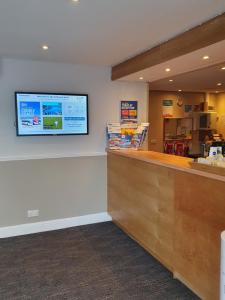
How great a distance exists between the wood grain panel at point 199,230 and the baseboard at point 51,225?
5.77ft

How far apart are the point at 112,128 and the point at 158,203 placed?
1.54m

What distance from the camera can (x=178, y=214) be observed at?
250cm

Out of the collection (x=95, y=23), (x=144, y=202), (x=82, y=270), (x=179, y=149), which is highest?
(x=95, y=23)

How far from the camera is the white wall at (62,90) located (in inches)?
138

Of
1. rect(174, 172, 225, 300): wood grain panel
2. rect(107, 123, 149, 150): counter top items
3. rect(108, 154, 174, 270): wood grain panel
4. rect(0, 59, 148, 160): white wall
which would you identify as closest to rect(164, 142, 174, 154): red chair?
rect(0, 59, 148, 160): white wall

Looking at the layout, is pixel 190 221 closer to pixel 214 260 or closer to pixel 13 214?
pixel 214 260

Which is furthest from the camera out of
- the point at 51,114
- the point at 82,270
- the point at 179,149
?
the point at 179,149

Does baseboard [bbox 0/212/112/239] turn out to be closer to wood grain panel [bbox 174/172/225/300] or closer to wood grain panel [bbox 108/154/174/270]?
wood grain panel [bbox 108/154/174/270]

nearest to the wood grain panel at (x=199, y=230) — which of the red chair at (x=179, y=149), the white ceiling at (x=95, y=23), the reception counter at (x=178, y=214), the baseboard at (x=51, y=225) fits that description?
the reception counter at (x=178, y=214)

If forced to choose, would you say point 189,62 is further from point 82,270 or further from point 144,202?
point 82,270

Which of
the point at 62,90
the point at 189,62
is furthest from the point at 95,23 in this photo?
the point at 62,90

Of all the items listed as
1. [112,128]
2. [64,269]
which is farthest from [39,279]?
[112,128]

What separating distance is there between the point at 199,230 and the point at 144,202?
93cm

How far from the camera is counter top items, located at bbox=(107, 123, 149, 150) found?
13.0 ft
